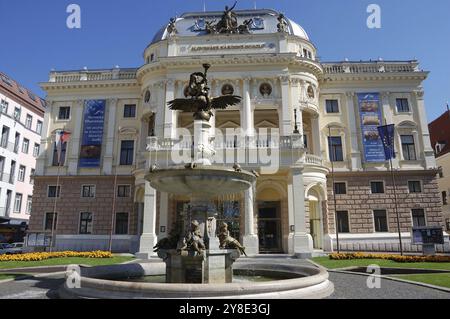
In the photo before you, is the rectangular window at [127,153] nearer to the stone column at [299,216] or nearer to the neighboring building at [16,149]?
the neighboring building at [16,149]

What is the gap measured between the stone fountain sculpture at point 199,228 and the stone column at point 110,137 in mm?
26058

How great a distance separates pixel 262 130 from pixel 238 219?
9983mm

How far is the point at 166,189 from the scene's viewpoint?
456 inches

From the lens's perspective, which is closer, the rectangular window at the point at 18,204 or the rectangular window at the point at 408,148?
the rectangular window at the point at 408,148

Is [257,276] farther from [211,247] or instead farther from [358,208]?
[358,208]

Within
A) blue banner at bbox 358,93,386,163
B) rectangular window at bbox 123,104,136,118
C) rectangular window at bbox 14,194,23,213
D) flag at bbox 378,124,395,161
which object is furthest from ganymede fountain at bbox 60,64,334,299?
rectangular window at bbox 14,194,23,213

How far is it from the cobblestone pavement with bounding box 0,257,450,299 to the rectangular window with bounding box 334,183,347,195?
836 inches

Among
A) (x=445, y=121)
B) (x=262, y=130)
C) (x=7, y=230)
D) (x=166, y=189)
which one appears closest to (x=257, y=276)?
(x=166, y=189)

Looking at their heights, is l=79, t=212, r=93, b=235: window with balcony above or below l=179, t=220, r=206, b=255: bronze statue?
above

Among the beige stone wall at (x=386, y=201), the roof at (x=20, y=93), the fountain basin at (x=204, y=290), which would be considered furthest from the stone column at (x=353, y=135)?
the roof at (x=20, y=93)

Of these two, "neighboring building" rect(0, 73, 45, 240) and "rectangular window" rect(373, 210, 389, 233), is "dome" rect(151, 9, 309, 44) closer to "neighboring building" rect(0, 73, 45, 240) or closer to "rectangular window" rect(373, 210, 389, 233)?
"rectangular window" rect(373, 210, 389, 233)

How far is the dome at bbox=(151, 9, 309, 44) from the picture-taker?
119ft

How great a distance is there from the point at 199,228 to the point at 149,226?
19.1 m

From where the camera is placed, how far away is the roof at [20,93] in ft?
148
